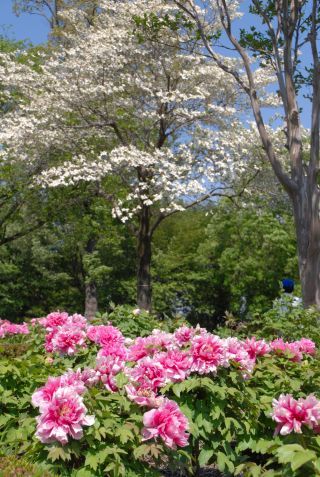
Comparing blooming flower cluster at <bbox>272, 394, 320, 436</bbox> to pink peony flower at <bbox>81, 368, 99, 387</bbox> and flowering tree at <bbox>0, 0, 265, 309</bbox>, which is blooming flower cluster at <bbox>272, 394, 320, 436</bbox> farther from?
flowering tree at <bbox>0, 0, 265, 309</bbox>

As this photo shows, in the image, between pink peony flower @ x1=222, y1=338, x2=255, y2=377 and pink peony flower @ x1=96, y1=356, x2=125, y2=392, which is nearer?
pink peony flower @ x1=96, y1=356, x2=125, y2=392

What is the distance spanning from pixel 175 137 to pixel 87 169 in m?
4.16

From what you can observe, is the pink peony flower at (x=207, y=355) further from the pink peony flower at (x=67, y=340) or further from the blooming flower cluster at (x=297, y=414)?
the pink peony flower at (x=67, y=340)

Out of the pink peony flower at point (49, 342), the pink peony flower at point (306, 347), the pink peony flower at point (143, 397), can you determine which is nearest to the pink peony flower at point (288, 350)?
the pink peony flower at point (306, 347)

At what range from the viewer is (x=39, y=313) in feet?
106

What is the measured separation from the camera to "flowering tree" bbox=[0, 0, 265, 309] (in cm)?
1648

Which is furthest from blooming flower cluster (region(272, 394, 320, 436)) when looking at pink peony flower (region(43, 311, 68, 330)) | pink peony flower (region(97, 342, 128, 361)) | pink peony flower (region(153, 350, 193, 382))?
pink peony flower (region(43, 311, 68, 330))

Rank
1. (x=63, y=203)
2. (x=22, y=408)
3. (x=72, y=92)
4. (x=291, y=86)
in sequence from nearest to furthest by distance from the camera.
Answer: (x=22, y=408)
(x=291, y=86)
(x=72, y=92)
(x=63, y=203)

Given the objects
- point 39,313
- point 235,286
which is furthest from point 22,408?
point 39,313

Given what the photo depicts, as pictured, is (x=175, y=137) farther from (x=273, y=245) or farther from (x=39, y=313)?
(x=39, y=313)

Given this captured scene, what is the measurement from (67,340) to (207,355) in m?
1.48

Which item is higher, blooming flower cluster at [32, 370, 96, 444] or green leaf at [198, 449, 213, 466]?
blooming flower cluster at [32, 370, 96, 444]

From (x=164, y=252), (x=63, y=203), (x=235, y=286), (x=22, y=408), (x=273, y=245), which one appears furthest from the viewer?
(x=164, y=252)

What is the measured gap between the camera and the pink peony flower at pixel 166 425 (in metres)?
3.46
